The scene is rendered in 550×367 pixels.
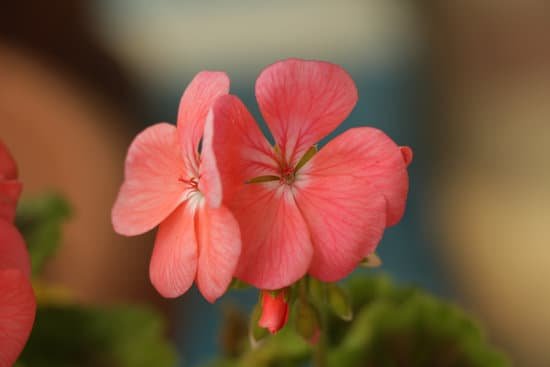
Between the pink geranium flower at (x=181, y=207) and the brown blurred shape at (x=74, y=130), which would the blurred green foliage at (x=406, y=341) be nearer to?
the pink geranium flower at (x=181, y=207)

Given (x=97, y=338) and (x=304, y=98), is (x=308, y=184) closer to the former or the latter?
(x=304, y=98)

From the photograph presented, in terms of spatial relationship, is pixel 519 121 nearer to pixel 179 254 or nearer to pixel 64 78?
pixel 64 78

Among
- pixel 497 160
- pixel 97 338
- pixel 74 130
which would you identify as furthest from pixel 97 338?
pixel 497 160

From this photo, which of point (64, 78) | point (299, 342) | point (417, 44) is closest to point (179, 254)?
point (299, 342)

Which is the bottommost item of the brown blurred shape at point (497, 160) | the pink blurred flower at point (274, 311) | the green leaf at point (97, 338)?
the brown blurred shape at point (497, 160)

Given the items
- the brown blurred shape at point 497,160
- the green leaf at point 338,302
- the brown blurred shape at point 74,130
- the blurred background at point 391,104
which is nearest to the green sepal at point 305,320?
the green leaf at point 338,302

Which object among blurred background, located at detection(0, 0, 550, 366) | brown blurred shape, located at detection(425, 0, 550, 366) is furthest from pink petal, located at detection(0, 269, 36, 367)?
brown blurred shape, located at detection(425, 0, 550, 366)

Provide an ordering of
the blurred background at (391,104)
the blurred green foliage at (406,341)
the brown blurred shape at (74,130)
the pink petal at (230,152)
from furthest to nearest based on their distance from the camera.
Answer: the blurred background at (391,104)
the brown blurred shape at (74,130)
the blurred green foliage at (406,341)
the pink petal at (230,152)
